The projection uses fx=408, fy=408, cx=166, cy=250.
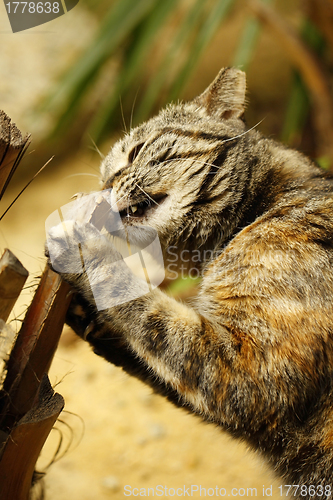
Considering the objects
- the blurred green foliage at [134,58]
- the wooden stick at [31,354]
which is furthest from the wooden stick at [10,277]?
the blurred green foliage at [134,58]

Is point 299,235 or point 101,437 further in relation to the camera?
point 101,437

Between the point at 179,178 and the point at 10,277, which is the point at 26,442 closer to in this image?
the point at 10,277

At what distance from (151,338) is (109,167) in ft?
2.01

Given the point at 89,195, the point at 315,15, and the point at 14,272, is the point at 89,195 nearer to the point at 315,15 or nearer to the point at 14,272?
the point at 14,272

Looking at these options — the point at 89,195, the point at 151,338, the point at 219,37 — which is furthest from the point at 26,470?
the point at 219,37

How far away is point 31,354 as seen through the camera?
0.85 metres

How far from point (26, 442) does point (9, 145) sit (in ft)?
1.86

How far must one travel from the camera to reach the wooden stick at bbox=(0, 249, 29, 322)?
2.31 feet

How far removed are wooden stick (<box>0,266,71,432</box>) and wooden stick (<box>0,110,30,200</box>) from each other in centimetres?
25

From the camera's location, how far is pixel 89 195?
3.34 feet

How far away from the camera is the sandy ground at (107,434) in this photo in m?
1.12

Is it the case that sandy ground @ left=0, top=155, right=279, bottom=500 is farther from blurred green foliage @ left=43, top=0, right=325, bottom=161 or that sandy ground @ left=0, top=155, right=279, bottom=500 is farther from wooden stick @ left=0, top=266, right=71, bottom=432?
blurred green foliage @ left=43, top=0, right=325, bottom=161

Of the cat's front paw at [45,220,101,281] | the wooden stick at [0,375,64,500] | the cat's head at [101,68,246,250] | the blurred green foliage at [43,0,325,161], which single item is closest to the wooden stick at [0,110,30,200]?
the cat's front paw at [45,220,101,281]

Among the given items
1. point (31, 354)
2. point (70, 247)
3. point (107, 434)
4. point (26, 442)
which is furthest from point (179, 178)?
point (107, 434)
